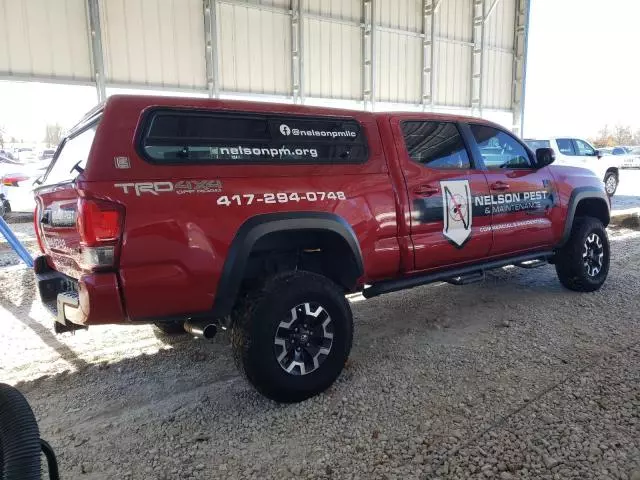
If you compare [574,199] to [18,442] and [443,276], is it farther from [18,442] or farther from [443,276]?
[18,442]

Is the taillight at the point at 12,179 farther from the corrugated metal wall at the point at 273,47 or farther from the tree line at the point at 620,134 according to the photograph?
the tree line at the point at 620,134

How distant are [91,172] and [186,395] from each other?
1.66 meters

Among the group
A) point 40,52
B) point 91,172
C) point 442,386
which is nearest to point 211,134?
point 91,172

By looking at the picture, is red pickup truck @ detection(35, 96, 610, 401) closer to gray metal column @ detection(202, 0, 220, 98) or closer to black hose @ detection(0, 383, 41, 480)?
black hose @ detection(0, 383, 41, 480)

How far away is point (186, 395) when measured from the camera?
341 centimetres

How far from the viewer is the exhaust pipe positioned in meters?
3.08

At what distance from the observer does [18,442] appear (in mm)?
1558

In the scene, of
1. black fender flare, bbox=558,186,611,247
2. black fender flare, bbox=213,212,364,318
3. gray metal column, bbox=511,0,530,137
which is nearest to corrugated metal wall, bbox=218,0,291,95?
black fender flare, bbox=558,186,611,247

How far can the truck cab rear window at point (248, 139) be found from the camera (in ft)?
9.54

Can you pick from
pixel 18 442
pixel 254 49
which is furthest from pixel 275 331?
pixel 254 49

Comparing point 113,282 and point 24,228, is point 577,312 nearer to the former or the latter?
point 113,282

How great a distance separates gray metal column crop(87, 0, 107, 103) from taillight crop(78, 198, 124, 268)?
9089 millimetres

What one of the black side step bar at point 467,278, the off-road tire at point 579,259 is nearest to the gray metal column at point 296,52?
the off-road tire at point 579,259

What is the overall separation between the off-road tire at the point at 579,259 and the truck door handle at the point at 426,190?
2.31m
